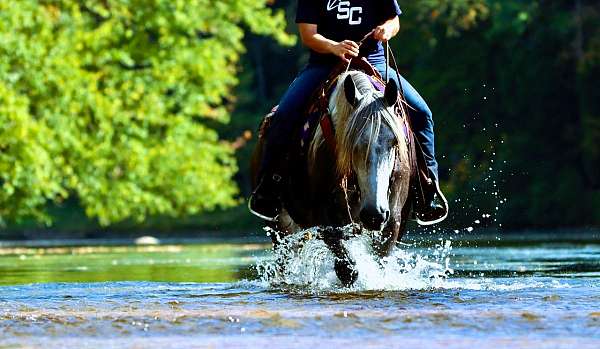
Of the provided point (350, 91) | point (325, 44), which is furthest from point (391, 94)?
point (325, 44)

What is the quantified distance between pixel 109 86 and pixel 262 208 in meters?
26.6

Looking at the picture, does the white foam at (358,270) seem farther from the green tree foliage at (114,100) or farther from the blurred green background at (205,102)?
the green tree foliage at (114,100)

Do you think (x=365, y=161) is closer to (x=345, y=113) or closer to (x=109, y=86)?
(x=345, y=113)

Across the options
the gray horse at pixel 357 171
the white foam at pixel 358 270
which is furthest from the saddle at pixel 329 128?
the white foam at pixel 358 270

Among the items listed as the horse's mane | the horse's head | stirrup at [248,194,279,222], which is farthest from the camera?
stirrup at [248,194,279,222]

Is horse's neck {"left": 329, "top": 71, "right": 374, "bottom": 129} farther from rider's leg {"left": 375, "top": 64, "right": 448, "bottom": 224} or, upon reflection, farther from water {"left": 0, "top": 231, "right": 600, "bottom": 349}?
water {"left": 0, "top": 231, "right": 600, "bottom": 349}

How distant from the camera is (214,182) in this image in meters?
40.6

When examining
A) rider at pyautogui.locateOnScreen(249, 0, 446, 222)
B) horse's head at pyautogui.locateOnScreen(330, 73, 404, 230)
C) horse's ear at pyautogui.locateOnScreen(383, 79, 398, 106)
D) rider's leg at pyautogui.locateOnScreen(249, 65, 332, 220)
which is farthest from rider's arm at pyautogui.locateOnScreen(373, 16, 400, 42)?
horse's ear at pyautogui.locateOnScreen(383, 79, 398, 106)

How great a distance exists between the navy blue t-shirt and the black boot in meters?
0.96

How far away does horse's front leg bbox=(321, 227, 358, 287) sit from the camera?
37.7ft

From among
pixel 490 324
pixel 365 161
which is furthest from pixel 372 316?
pixel 365 161

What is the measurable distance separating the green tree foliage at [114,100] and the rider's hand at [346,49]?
2216 cm

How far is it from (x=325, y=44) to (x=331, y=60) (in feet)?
0.93

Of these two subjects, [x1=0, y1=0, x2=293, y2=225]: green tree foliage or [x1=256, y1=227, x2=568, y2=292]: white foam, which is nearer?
[x1=256, y1=227, x2=568, y2=292]: white foam
